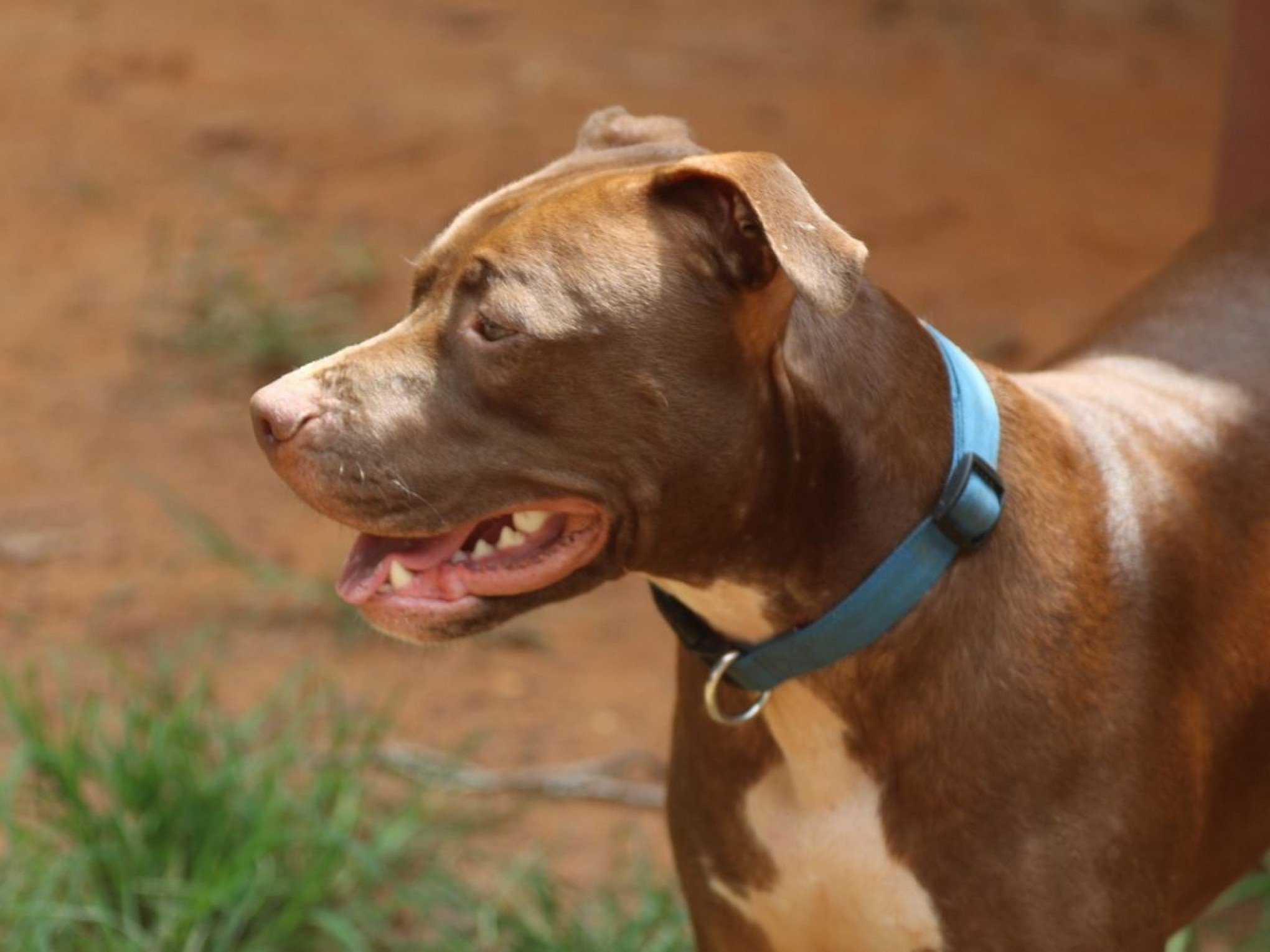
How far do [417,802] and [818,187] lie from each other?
11.0 ft

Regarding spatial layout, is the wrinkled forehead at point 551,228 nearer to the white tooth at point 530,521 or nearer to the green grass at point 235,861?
the white tooth at point 530,521

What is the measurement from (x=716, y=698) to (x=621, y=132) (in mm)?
796

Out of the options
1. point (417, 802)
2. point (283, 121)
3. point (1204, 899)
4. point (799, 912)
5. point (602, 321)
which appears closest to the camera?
point (602, 321)

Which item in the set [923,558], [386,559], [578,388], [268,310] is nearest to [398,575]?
[386,559]

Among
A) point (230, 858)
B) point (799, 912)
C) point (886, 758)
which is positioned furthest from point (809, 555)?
point (230, 858)

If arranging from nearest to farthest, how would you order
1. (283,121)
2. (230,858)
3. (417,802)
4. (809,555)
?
1. (809,555)
2. (230,858)
3. (417,802)
4. (283,121)

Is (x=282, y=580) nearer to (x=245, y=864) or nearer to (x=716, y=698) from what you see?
(x=245, y=864)

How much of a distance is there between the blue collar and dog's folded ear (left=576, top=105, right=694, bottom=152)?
527 mm

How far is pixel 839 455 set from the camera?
8.14ft

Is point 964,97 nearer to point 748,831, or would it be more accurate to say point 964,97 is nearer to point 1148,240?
point 1148,240

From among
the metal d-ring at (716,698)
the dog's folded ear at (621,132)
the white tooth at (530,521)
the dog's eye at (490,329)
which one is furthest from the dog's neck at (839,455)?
the dog's folded ear at (621,132)

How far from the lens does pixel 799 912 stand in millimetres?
2750

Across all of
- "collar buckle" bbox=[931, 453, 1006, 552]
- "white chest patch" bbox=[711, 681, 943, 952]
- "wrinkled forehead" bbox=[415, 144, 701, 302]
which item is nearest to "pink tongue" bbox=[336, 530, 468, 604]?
"wrinkled forehead" bbox=[415, 144, 701, 302]

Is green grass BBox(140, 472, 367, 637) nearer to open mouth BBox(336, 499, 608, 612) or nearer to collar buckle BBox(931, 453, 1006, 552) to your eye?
open mouth BBox(336, 499, 608, 612)
